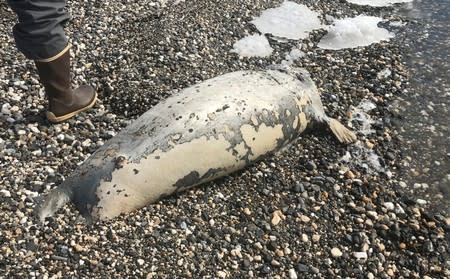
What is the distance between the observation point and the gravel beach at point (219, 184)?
2.77 m

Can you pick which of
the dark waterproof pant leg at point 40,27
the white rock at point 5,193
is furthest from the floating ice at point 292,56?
the white rock at point 5,193

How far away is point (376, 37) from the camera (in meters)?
4.97

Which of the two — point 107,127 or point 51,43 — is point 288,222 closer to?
point 107,127

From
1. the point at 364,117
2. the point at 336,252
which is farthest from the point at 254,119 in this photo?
the point at 364,117

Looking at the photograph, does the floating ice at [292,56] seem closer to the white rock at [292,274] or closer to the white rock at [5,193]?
the white rock at [292,274]

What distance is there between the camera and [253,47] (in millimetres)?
4695

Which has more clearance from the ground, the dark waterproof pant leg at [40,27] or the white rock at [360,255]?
the dark waterproof pant leg at [40,27]

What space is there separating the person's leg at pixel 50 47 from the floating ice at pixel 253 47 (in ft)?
5.17

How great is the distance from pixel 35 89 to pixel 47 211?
1.35m

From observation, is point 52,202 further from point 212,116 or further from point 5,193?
point 212,116

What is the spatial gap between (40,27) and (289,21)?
2.72 meters

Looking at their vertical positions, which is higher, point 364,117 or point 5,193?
point 5,193

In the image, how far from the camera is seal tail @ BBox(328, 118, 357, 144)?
3.72 m

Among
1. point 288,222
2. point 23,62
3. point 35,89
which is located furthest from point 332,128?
point 23,62
